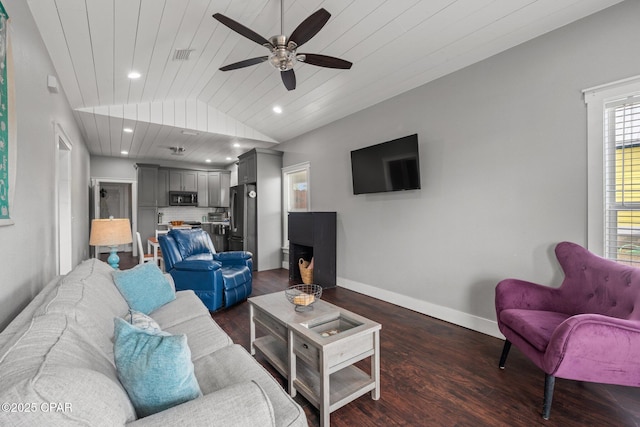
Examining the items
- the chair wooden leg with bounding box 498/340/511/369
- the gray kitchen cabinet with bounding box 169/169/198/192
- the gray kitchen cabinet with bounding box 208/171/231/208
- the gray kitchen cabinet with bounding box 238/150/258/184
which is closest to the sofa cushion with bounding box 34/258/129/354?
the chair wooden leg with bounding box 498/340/511/369

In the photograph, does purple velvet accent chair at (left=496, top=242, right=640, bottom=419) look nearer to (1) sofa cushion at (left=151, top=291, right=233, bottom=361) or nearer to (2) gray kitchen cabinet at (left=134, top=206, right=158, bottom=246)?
(1) sofa cushion at (left=151, top=291, right=233, bottom=361)

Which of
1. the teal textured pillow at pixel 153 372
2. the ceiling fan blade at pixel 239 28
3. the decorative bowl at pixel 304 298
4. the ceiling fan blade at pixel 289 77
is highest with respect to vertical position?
the ceiling fan blade at pixel 239 28

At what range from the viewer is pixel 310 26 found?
1.88m

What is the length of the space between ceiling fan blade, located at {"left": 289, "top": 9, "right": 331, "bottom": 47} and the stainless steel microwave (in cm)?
669

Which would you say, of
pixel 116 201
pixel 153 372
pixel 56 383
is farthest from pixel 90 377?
pixel 116 201

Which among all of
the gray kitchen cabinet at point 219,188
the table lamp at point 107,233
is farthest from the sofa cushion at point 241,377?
the gray kitchen cabinet at point 219,188

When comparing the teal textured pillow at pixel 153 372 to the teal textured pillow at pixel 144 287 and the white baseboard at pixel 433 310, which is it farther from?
the white baseboard at pixel 433 310

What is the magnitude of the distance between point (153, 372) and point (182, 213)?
7992 mm

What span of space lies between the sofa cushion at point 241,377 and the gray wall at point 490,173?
2.40 metres

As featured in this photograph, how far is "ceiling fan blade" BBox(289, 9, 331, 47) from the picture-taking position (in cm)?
178

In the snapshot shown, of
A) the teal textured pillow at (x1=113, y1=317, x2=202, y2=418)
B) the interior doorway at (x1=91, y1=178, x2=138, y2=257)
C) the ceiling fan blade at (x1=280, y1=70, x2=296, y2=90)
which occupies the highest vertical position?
the ceiling fan blade at (x1=280, y1=70, x2=296, y2=90)

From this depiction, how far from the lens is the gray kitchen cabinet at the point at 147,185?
708 centimetres

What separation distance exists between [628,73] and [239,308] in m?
4.18

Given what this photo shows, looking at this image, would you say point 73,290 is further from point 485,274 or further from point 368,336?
point 485,274
